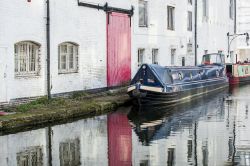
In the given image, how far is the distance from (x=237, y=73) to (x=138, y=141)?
76.5 ft

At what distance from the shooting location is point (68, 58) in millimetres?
20578

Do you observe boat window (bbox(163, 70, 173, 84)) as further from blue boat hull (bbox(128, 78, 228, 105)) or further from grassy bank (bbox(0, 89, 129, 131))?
grassy bank (bbox(0, 89, 129, 131))

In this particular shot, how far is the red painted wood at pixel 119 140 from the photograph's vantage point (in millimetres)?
10433

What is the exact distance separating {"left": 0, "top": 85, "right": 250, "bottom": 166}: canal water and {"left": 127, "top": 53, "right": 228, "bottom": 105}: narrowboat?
138 centimetres

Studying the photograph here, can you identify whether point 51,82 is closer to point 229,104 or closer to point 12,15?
point 12,15

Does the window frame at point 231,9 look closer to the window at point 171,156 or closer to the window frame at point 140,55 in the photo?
the window frame at point 140,55

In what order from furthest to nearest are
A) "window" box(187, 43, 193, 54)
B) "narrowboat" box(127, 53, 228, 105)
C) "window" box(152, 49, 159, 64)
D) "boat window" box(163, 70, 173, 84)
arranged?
1. "window" box(187, 43, 193, 54)
2. "window" box(152, 49, 159, 64)
3. "boat window" box(163, 70, 173, 84)
4. "narrowboat" box(127, 53, 228, 105)

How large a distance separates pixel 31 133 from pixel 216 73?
17.4 meters

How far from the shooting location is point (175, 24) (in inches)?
1240

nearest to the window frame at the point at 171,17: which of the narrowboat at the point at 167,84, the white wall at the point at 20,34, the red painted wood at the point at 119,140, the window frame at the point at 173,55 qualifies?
→ the window frame at the point at 173,55

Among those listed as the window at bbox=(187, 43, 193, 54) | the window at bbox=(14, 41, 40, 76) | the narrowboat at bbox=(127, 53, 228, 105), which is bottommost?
the narrowboat at bbox=(127, 53, 228, 105)

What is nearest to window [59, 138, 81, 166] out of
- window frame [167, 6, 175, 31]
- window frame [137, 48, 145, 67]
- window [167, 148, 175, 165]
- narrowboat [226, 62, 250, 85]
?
window [167, 148, 175, 165]

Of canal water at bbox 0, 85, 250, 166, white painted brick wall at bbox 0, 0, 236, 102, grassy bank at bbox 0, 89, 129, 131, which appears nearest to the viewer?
canal water at bbox 0, 85, 250, 166

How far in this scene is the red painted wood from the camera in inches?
411
